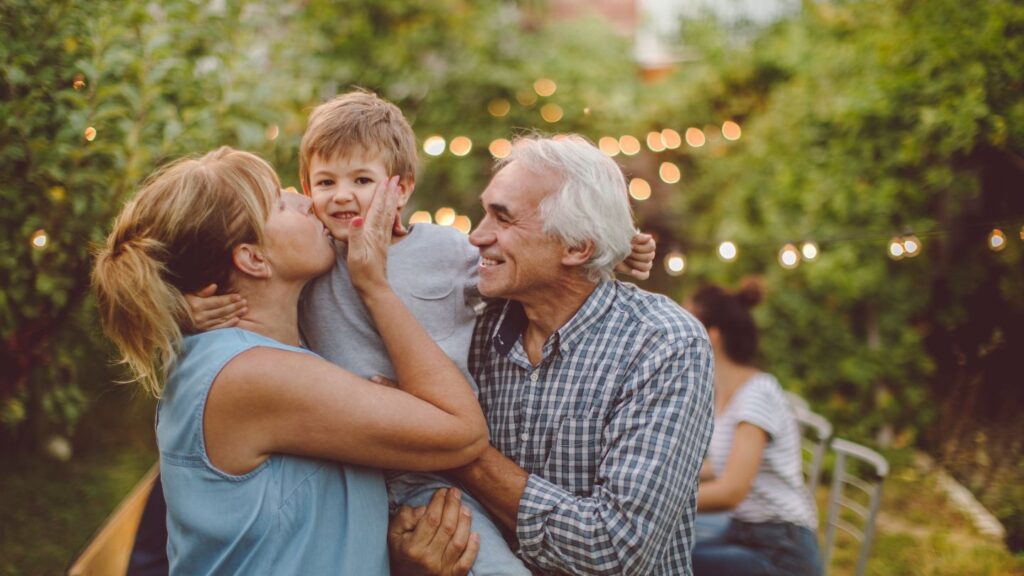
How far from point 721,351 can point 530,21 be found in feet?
23.6

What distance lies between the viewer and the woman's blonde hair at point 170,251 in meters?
1.54

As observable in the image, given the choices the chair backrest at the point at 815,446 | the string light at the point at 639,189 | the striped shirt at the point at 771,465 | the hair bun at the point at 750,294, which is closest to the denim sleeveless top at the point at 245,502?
the striped shirt at the point at 771,465

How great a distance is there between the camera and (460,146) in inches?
245

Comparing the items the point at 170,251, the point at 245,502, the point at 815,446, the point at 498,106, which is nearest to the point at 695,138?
the point at 498,106

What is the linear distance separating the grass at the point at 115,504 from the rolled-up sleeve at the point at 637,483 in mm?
2071

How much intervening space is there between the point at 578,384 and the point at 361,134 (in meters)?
0.79

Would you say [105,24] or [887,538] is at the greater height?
[105,24]

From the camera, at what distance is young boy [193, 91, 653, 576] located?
1.80 metres

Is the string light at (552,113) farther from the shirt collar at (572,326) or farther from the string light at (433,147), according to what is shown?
the shirt collar at (572,326)

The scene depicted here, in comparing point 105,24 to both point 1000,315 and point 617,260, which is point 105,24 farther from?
point 1000,315

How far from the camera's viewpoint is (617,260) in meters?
1.91

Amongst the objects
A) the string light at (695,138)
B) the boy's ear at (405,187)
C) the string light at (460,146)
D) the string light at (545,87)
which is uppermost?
the string light at (695,138)

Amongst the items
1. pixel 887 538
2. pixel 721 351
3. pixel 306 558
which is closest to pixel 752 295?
pixel 721 351

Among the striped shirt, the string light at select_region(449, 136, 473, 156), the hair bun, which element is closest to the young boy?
the striped shirt
